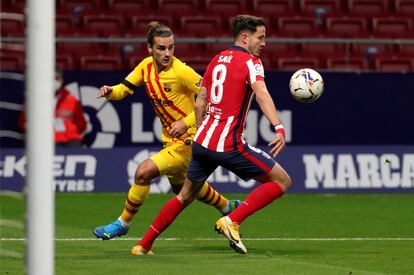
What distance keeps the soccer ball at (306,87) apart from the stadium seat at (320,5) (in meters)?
10.8

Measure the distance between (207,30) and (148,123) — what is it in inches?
153

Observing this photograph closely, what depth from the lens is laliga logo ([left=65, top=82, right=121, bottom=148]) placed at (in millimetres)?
16094

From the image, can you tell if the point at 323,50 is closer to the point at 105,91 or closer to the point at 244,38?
the point at 105,91

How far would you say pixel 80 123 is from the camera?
16031mm

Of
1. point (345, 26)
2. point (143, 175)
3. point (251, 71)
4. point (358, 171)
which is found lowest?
point (358, 171)

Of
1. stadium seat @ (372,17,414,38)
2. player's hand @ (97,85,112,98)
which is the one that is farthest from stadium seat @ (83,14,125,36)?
player's hand @ (97,85,112,98)

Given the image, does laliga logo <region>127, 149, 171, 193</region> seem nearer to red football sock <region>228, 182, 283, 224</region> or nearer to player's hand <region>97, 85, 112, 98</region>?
player's hand <region>97, 85, 112, 98</region>

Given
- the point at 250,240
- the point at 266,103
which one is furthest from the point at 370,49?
the point at 266,103

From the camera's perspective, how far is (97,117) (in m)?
16.1

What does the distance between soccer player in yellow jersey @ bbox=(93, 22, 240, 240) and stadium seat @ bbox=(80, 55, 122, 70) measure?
26.7 ft

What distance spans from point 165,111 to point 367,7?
11968mm

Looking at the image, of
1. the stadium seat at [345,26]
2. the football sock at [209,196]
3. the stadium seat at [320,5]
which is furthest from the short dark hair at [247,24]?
the stadium seat at [320,5]

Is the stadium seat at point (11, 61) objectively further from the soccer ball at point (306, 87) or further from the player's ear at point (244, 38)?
the player's ear at point (244, 38)

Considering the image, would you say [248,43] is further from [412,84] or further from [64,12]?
[64,12]
